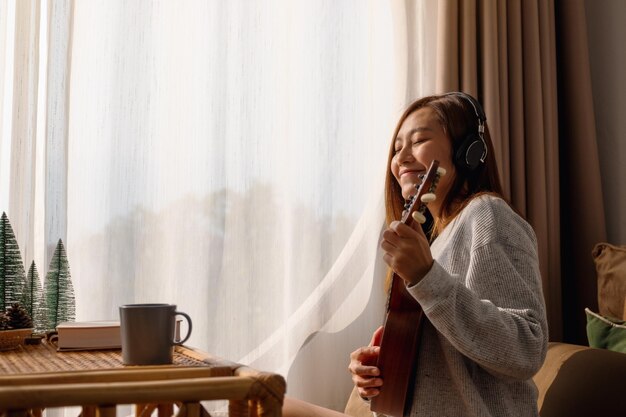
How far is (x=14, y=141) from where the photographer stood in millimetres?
1782

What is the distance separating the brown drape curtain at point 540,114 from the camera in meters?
2.27

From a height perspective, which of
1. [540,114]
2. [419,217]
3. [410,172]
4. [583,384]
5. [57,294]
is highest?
[540,114]

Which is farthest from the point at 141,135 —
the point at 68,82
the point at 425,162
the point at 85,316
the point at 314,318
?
the point at 425,162

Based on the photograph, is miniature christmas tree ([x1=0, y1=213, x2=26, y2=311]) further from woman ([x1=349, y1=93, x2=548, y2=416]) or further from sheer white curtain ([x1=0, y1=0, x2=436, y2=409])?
woman ([x1=349, y1=93, x2=548, y2=416])

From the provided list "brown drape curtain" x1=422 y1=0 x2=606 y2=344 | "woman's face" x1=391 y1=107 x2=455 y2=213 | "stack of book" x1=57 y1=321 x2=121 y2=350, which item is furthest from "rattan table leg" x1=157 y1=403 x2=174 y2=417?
"brown drape curtain" x1=422 y1=0 x2=606 y2=344

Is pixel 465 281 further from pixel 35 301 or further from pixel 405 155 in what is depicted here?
pixel 35 301

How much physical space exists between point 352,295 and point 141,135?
0.82 m

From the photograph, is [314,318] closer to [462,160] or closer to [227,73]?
[227,73]

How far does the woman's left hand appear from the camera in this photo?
3.70 ft

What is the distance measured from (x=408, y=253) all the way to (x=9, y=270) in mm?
799

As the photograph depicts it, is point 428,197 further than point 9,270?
No

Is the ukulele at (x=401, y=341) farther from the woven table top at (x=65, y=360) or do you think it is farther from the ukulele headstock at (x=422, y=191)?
the woven table top at (x=65, y=360)

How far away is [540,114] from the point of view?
2334 mm

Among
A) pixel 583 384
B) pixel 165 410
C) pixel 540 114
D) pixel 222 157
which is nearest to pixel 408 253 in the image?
pixel 165 410
